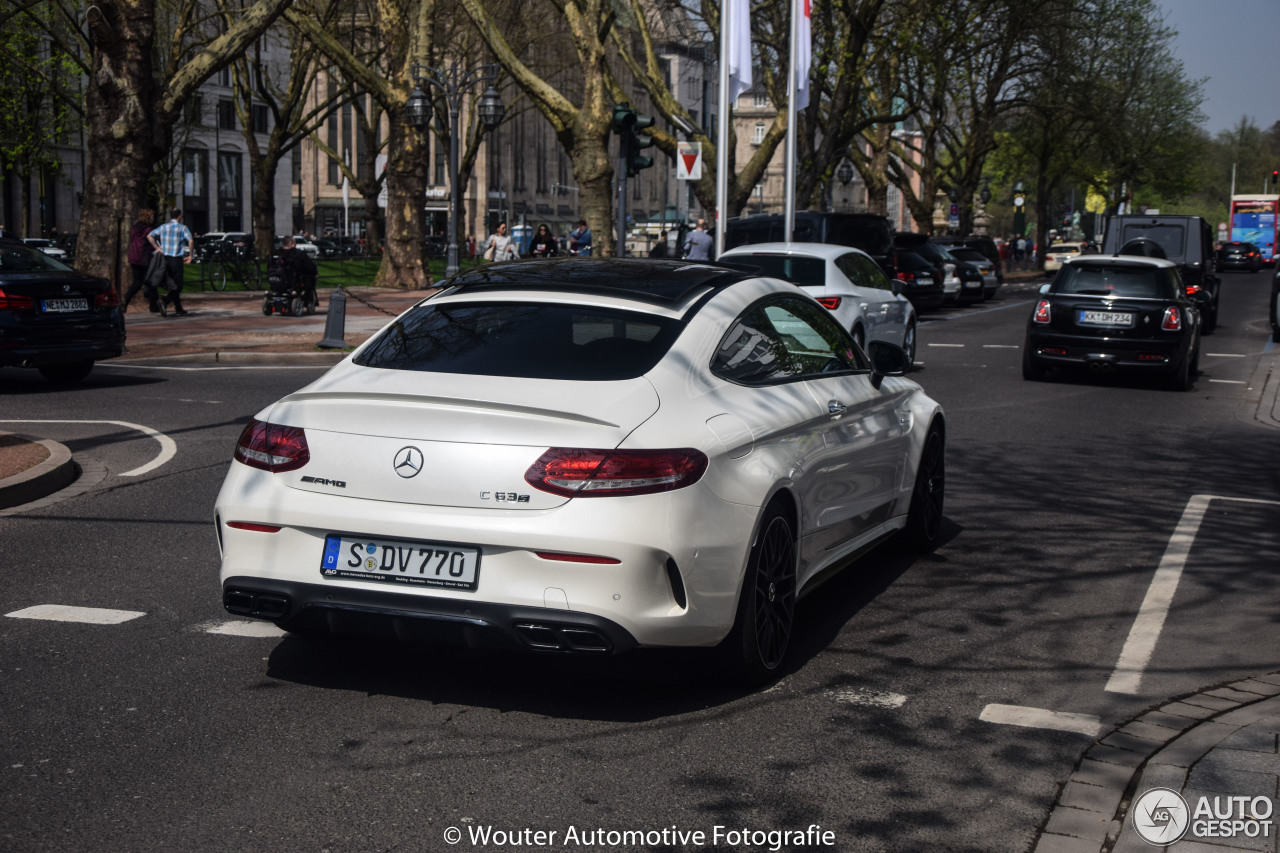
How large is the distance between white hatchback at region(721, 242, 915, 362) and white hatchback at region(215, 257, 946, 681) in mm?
10568

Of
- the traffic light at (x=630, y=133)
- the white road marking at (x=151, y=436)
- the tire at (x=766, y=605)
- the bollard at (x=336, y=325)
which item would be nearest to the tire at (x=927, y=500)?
the tire at (x=766, y=605)

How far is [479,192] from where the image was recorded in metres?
100

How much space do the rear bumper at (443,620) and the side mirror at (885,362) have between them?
257cm

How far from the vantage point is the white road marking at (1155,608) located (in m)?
5.61

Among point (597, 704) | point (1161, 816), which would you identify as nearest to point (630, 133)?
point (597, 704)

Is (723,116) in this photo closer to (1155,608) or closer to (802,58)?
(802,58)

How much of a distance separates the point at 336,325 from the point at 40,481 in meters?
10.6

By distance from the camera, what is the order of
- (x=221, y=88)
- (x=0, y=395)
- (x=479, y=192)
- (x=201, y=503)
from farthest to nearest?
(x=479, y=192)
(x=221, y=88)
(x=0, y=395)
(x=201, y=503)

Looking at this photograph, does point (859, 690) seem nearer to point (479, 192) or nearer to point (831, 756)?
point (831, 756)

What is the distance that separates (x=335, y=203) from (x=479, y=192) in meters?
9.97

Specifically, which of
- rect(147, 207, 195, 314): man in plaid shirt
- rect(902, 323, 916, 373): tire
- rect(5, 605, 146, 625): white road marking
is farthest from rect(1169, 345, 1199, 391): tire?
rect(147, 207, 195, 314): man in plaid shirt

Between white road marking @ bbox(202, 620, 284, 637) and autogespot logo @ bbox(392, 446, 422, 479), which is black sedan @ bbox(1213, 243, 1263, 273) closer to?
white road marking @ bbox(202, 620, 284, 637)

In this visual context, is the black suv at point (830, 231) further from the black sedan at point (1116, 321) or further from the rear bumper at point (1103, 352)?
the rear bumper at point (1103, 352)

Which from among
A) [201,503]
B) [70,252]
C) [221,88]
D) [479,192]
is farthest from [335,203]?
[201,503]
